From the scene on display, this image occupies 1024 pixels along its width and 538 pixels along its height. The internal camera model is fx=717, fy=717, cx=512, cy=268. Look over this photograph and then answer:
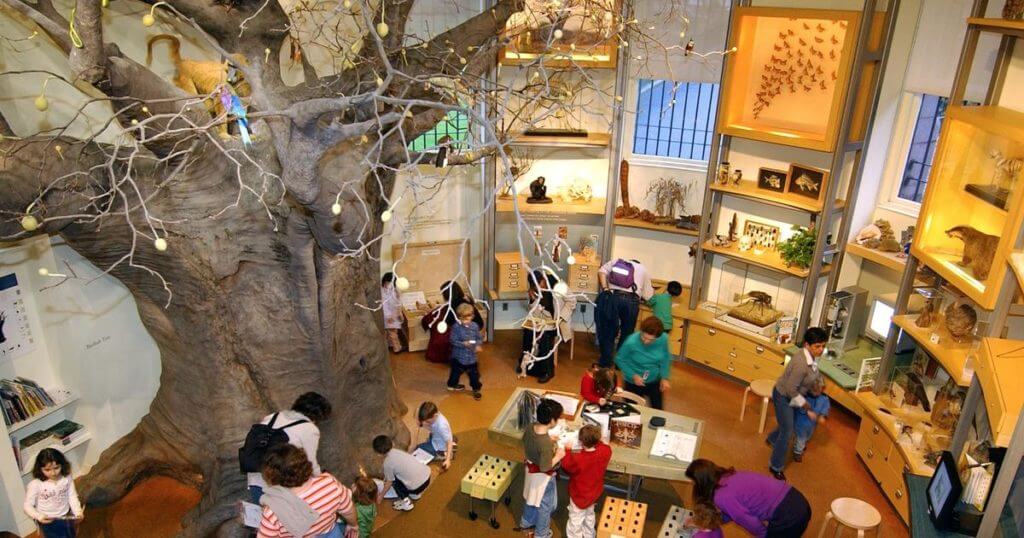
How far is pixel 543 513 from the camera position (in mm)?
5211

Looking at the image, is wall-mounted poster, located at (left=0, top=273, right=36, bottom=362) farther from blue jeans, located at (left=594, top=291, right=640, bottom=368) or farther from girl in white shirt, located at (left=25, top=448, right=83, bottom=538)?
blue jeans, located at (left=594, top=291, right=640, bottom=368)

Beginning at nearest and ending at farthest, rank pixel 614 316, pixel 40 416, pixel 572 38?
pixel 40 416, pixel 572 38, pixel 614 316

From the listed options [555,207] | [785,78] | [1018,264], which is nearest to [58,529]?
[555,207]

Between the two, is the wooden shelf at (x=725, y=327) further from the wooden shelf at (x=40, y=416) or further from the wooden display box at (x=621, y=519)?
the wooden shelf at (x=40, y=416)

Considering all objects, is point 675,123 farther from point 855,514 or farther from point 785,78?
point 855,514

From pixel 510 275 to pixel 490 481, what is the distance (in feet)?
10.00

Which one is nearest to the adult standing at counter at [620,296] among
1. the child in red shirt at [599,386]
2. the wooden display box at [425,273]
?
the child in red shirt at [599,386]

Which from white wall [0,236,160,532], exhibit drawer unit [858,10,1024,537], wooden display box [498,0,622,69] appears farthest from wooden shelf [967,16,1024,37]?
white wall [0,236,160,532]

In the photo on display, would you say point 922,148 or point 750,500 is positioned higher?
point 922,148

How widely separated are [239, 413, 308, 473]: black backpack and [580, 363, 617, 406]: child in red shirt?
232 cm

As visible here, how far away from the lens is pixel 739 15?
665cm

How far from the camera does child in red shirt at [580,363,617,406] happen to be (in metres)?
5.63

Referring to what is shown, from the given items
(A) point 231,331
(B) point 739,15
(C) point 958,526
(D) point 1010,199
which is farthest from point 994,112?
(A) point 231,331

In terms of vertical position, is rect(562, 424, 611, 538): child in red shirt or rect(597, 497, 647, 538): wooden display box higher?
rect(562, 424, 611, 538): child in red shirt
